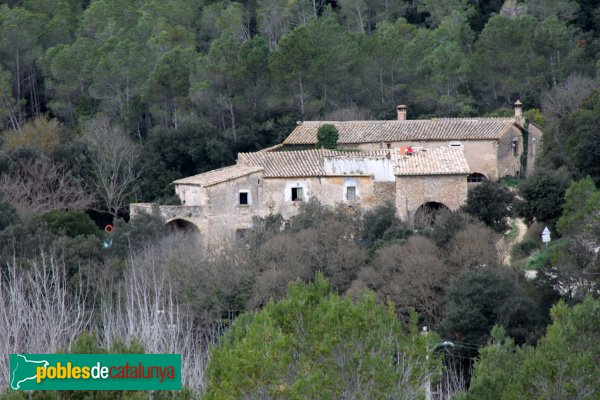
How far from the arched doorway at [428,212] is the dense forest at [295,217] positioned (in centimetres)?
18

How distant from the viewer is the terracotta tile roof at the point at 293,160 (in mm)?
33500

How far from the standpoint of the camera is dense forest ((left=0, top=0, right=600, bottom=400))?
16422 millimetres

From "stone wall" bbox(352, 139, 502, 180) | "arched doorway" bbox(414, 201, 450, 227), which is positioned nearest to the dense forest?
"arched doorway" bbox(414, 201, 450, 227)

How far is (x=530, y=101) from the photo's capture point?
131 feet

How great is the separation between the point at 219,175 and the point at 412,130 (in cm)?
518

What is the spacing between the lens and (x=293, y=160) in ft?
112

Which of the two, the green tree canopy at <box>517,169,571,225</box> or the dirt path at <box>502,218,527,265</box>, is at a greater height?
the green tree canopy at <box>517,169,571,225</box>

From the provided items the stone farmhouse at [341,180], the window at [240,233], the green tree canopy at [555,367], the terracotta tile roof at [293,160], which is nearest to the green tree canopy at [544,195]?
the stone farmhouse at [341,180]

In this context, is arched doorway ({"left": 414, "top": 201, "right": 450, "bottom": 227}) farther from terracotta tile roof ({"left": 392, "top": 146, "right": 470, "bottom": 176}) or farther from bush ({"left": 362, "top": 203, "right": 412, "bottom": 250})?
bush ({"left": 362, "top": 203, "right": 412, "bottom": 250})

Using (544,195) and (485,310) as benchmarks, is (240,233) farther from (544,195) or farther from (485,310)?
(485,310)

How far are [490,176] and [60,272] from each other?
1178 cm

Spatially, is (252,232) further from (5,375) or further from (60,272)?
(5,375)

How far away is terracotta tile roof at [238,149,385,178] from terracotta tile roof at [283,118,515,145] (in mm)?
1343

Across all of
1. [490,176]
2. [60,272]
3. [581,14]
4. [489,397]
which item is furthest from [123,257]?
[581,14]
